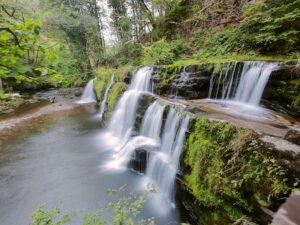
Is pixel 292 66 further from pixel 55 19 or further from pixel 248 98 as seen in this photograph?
pixel 55 19

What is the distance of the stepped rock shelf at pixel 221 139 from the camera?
2590mm

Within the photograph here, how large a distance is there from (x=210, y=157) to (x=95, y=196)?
2.91m

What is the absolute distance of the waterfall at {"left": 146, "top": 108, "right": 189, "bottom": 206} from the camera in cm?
432

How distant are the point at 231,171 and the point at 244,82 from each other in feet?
10.7

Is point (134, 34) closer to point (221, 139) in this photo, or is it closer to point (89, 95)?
point (89, 95)

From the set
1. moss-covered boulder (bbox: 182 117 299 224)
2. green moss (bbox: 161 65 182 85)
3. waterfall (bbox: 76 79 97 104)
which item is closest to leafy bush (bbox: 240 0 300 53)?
green moss (bbox: 161 65 182 85)

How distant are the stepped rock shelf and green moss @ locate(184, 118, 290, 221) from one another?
0.4 inches

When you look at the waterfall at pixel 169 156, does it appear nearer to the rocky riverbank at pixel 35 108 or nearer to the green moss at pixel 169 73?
the green moss at pixel 169 73

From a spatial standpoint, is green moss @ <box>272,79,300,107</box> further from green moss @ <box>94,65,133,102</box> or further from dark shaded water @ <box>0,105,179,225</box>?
green moss @ <box>94,65,133,102</box>

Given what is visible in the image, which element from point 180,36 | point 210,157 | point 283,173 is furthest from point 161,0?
point 283,173

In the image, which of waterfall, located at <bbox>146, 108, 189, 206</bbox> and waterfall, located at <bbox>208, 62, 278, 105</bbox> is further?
waterfall, located at <bbox>208, 62, 278, 105</bbox>

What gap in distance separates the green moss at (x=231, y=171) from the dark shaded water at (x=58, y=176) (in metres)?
1.10

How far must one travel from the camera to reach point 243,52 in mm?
6797

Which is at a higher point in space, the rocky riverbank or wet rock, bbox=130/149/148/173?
wet rock, bbox=130/149/148/173
